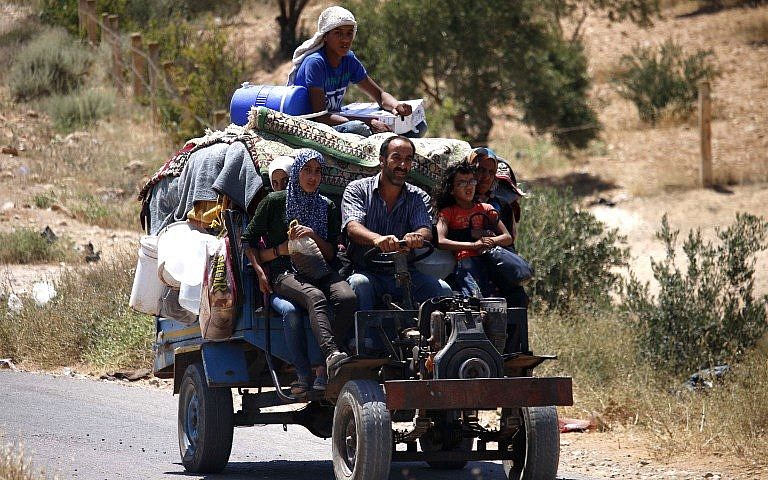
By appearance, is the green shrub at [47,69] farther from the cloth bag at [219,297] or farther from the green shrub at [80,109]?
the cloth bag at [219,297]

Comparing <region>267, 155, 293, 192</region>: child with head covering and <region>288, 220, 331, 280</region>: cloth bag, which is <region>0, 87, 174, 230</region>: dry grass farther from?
<region>288, 220, 331, 280</region>: cloth bag

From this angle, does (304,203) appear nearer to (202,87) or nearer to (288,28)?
(202,87)

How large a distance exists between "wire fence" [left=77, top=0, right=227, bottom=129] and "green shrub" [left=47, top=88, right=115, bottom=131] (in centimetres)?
64

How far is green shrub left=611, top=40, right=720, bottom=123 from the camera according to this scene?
32.2m

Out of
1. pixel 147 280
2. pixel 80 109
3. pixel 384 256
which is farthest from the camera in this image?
pixel 80 109

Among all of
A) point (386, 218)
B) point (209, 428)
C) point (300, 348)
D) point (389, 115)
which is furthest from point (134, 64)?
point (300, 348)

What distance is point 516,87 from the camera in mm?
27172

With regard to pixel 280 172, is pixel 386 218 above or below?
below

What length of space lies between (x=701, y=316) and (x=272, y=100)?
19.1 feet

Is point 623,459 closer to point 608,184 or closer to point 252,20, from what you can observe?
point 608,184

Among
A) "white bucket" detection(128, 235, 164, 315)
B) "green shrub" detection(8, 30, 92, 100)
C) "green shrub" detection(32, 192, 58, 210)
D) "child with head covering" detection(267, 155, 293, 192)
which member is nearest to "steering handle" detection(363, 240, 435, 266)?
"child with head covering" detection(267, 155, 293, 192)

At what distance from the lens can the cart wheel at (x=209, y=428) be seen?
8.34 m

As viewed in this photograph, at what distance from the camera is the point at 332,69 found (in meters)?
10.1

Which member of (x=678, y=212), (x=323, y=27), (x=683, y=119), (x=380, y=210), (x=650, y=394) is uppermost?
(x=323, y=27)
